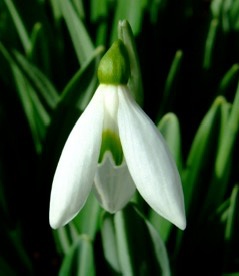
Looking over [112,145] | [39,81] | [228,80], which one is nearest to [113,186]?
[112,145]

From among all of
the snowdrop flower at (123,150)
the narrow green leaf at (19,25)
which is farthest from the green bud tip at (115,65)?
the narrow green leaf at (19,25)

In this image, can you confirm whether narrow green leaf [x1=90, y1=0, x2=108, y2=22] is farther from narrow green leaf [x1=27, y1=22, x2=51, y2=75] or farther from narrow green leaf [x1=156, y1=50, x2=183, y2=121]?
narrow green leaf [x1=156, y1=50, x2=183, y2=121]

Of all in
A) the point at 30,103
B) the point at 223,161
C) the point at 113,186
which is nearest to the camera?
the point at 113,186

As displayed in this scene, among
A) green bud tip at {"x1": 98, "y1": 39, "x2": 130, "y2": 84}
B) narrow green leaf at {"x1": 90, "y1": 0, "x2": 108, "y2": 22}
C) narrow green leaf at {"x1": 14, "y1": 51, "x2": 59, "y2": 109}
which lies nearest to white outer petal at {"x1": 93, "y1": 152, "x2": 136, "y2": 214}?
green bud tip at {"x1": 98, "y1": 39, "x2": 130, "y2": 84}

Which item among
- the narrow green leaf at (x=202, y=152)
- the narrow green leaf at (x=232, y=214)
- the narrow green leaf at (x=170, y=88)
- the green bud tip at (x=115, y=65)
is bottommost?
the narrow green leaf at (x=232, y=214)

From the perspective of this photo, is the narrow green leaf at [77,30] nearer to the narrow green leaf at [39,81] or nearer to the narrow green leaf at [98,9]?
the narrow green leaf at [39,81]

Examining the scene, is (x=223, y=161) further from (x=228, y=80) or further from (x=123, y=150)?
(x=123, y=150)

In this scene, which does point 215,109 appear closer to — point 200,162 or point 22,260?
point 200,162
